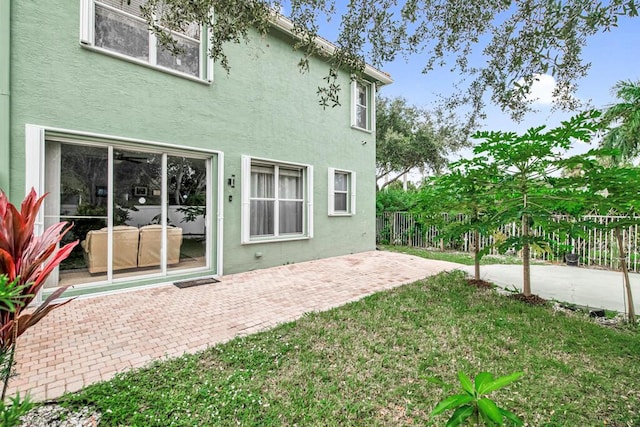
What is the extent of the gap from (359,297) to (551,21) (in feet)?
15.4

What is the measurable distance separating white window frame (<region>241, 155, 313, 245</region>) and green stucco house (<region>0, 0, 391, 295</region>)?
1.4 inches

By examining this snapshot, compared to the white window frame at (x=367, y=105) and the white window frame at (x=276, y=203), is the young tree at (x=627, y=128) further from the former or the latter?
the white window frame at (x=276, y=203)

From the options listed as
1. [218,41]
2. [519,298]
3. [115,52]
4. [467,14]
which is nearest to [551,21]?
[467,14]

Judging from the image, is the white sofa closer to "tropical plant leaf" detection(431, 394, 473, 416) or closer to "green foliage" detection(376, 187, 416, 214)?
"tropical plant leaf" detection(431, 394, 473, 416)

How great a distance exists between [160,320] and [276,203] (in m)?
4.51

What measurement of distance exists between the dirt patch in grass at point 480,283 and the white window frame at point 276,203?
437 centimetres

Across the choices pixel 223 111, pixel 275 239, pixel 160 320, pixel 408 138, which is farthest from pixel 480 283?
pixel 408 138

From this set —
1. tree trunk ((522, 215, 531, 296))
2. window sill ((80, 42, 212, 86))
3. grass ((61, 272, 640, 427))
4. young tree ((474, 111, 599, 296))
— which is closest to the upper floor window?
window sill ((80, 42, 212, 86))

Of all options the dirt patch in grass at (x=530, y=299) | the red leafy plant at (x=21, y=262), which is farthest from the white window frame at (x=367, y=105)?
the red leafy plant at (x=21, y=262)

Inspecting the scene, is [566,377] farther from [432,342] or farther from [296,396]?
[296,396]

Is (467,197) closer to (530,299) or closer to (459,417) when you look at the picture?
(530,299)

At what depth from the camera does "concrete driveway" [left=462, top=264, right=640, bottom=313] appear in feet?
17.8

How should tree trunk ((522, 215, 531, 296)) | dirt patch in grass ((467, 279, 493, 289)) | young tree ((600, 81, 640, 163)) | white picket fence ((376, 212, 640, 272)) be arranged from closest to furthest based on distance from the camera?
tree trunk ((522, 215, 531, 296)), dirt patch in grass ((467, 279, 493, 289)), white picket fence ((376, 212, 640, 272)), young tree ((600, 81, 640, 163))

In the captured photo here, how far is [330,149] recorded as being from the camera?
9742mm
